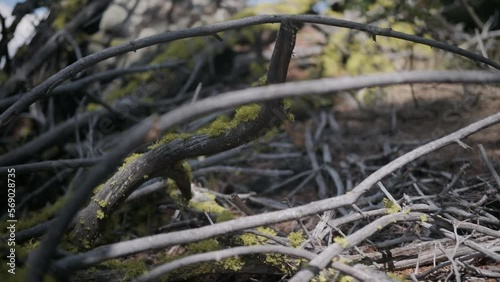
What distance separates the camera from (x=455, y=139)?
2.07 m

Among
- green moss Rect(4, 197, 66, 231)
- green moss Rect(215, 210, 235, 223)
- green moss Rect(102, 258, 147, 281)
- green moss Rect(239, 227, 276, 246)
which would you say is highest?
green moss Rect(4, 197, 66, 231)

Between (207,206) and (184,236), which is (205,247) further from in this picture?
(184,236)

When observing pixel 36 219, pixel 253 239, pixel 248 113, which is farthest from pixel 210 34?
pixel 36 219

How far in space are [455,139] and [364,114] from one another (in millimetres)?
3013

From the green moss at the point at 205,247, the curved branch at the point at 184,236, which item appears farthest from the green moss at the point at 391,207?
the green moss at the point at 205,247

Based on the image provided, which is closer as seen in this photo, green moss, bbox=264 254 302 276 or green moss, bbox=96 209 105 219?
green moss, bbox=264 254 302 276

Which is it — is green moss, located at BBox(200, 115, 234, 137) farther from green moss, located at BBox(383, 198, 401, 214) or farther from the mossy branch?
green moss, located at BBox(383, 198, 401, 214)

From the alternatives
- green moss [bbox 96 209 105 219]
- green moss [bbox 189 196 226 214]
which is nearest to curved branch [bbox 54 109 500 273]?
green moss [bbox 96 209 105 219]

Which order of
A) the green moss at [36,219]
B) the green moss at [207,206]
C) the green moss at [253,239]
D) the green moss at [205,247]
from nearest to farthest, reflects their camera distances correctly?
the green moss at [253,239] → the green moss at [205,247] → the green moss at [36,219] → the green moss at [207,206]

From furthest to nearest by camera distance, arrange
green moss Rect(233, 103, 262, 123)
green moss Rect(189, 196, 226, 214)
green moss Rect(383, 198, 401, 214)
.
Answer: green moss Rect(189, 196, 226, 214), green moss Rect(233, 103, 262, 123), green moss Rect(383, 198, 401, 214)

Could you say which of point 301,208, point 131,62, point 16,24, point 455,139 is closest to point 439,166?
point 455,139

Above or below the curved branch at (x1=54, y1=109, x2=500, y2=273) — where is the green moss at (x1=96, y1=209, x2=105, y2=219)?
above

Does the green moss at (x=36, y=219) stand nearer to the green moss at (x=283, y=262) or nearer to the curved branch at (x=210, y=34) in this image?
the curved branch at (x=210, y=34)

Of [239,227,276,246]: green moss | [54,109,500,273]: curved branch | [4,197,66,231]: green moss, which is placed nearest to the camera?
[54,109,500,273]: curved branch
